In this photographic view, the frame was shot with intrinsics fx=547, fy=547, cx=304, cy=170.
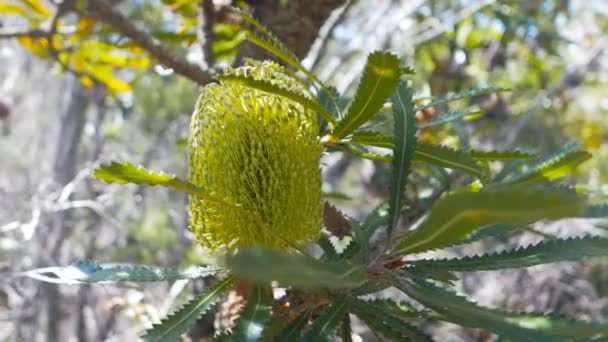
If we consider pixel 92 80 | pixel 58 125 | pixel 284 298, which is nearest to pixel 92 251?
pixel 58 125

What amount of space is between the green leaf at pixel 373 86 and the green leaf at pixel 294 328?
0.88ft

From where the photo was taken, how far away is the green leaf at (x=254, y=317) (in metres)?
0.61

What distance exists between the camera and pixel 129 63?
185 cm

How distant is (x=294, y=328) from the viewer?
2.39 feet

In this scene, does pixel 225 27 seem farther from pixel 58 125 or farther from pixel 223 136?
pixel 58 125

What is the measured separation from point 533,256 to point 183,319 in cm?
44

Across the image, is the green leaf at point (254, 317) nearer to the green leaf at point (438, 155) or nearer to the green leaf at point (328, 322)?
the green leaf at point (328, 322)

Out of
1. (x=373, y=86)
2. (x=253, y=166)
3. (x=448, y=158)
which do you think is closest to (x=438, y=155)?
(x=448, y=158)

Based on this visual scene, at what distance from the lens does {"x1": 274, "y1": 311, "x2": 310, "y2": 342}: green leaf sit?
71 cm

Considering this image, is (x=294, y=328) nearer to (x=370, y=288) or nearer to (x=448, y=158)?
(x=370, y=288)

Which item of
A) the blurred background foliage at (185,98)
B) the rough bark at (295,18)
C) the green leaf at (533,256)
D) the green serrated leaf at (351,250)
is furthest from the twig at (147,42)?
the green leaf at (533,256)

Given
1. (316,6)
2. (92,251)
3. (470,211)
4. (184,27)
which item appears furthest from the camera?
(92,251)

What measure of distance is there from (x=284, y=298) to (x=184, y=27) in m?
1.00

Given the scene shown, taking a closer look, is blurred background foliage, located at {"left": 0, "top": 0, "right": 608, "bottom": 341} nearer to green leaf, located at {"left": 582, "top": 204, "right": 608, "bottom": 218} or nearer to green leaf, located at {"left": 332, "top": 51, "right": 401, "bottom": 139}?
green leaf, located at {"left": 332, "top": 51, "right": 401, "bottom": 139}
